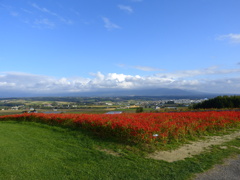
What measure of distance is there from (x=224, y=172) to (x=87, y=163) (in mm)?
3630

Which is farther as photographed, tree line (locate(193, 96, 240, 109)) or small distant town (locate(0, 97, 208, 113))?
small distant town (locate(0, 97, 208, 113))

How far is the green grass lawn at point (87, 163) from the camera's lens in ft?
15.1

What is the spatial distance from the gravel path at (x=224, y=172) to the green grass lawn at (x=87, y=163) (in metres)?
0.22

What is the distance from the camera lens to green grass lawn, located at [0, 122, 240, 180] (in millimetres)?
4590

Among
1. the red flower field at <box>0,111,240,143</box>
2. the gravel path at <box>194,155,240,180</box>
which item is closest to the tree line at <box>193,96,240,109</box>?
the red flower field at <box>0,111,240,143</box>

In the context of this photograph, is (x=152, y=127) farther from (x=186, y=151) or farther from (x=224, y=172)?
(x=224, y=172)

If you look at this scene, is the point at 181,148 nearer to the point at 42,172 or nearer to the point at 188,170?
the point at 188,170

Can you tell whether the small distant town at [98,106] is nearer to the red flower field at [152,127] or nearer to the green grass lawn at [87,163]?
the red flower field at [152,127]

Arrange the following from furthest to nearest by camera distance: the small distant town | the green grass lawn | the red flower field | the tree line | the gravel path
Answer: the small distant town, the tree line, the red flower field, the green grass lawn, the gravel path

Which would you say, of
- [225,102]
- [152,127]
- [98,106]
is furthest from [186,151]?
[98,106]

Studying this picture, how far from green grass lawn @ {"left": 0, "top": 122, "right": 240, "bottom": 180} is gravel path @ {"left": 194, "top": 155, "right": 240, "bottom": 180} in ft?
0.71

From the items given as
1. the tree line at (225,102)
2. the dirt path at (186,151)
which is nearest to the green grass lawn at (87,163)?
the dirt path at (186,151)

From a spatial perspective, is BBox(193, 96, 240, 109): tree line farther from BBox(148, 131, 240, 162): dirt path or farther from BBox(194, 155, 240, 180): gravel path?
BBox(194, 155, 240, 180): gravel path

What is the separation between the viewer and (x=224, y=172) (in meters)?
4.77
